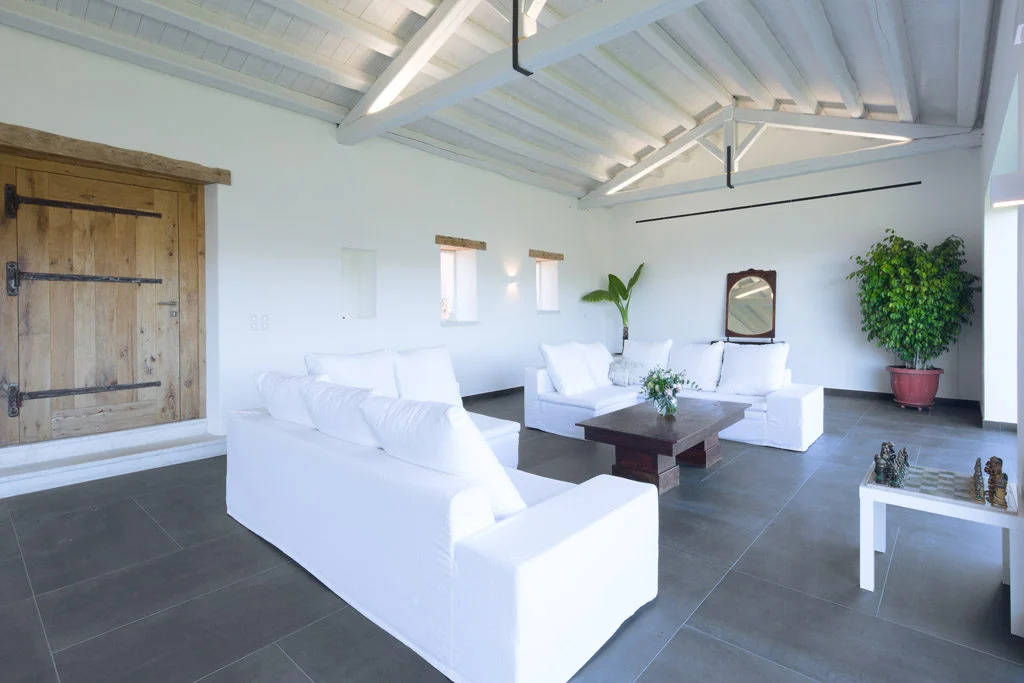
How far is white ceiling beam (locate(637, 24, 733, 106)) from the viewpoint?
196 inches

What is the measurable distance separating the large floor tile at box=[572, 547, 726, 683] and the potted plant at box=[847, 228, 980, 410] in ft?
16.5

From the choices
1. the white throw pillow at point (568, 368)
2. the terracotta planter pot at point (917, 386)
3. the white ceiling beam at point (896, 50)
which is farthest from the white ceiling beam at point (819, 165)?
the white throw pillow at point (568, 368)

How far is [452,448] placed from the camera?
171 centimetres

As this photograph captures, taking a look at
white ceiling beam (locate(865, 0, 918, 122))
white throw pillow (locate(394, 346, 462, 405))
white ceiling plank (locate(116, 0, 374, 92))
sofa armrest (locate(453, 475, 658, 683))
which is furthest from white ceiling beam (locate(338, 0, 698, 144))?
sofa armrest (locate(453, 475, 658, 683))

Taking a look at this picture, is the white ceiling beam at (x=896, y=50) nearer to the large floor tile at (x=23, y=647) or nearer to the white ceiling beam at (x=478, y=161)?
the white ceiling beam at (x=478, y=161)

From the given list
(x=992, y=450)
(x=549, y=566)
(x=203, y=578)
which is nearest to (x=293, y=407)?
(x=203, y=578)

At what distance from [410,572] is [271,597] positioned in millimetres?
819

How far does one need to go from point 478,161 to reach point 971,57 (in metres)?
4.90

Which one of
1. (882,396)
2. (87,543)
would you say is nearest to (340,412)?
(87,543)

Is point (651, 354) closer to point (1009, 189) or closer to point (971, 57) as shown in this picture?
point (971, 57)

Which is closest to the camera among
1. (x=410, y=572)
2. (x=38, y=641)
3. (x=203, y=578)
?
(x=410, y=572)

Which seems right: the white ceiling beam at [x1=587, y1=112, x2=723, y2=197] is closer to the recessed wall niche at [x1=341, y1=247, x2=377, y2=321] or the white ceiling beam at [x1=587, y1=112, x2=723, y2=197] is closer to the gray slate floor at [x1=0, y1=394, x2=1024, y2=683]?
the recessed wall niche at [x1=341, y1=247, x2=377, y2=321]

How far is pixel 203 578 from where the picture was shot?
7.25ft

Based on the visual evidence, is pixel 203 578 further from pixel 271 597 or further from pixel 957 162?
pixel 957 162
